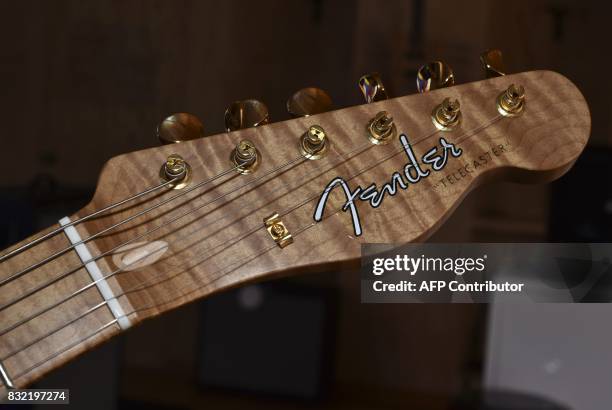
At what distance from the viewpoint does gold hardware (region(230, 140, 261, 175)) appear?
1.84ft

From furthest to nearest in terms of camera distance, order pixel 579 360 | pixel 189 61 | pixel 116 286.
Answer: pixel 189 61
pixel 579 360
pixel 116 286

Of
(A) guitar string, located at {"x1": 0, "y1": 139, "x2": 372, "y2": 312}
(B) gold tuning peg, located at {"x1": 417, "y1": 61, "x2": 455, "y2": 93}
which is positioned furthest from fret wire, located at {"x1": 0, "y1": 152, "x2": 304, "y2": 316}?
(B) gold tuning peg, located at {"x1": 417, "y1": 61, "x2": 455, "y2": 93}

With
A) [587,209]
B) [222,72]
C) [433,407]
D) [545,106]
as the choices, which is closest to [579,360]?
[545,106]

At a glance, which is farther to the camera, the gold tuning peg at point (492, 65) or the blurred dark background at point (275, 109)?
the blurred dark background at point (275, 109)

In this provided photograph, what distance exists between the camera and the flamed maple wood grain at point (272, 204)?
1.82 ft

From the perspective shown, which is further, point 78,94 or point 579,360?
point 78,94

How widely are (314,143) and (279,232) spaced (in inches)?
2.5

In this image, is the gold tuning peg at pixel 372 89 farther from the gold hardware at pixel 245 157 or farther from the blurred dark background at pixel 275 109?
the blurred dark background at pixel 275 109

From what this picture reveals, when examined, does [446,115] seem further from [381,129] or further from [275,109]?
[275,109]

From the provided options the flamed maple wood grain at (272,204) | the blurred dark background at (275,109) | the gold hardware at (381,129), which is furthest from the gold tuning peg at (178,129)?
the blurred dark background at (275,109)

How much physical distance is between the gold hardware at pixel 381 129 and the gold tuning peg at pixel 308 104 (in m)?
0.04

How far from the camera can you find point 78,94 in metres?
2.45

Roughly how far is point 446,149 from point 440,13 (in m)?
1.72

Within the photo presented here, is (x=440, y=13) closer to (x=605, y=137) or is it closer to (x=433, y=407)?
(x=605, y=137)
